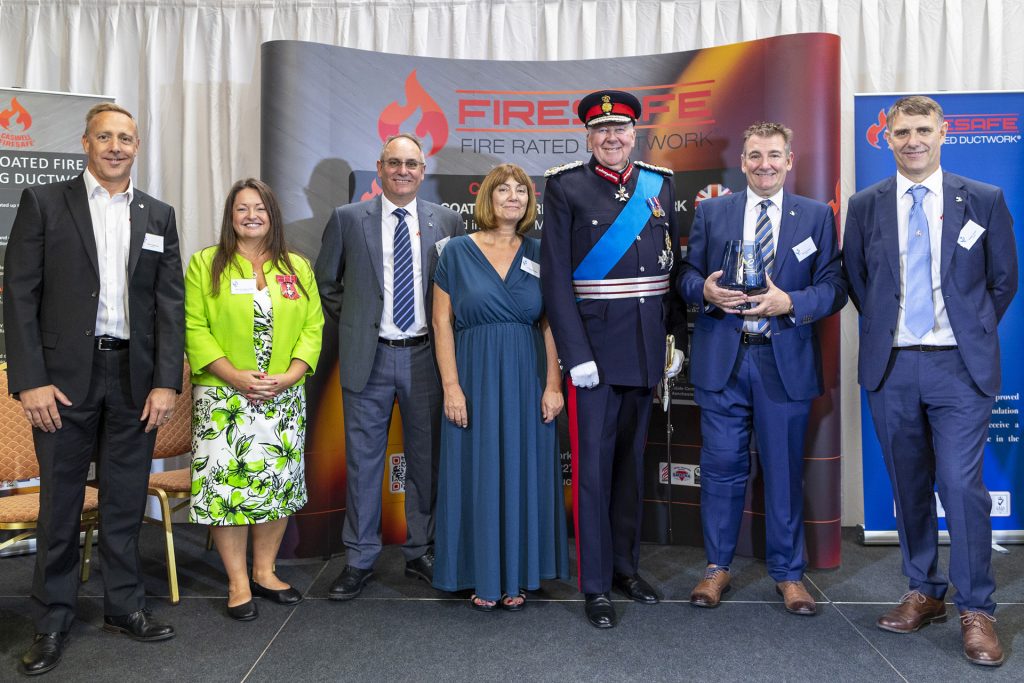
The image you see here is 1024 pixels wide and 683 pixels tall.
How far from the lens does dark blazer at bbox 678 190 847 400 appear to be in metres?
3.04

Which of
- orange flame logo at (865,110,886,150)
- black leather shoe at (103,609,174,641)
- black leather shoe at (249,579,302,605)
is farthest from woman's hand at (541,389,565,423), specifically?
orange flame logo at (865,110,886,150)

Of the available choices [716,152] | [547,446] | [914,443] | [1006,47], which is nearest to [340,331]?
[547,446]

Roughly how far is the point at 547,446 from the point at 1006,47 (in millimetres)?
3561

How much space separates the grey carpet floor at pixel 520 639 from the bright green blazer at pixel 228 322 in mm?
967

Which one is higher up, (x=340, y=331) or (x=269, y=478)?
(x=340, y=331)

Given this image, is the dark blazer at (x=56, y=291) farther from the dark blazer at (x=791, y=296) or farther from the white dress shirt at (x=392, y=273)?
the dark blazer at (x=791, y=296)

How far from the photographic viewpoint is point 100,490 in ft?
9.33

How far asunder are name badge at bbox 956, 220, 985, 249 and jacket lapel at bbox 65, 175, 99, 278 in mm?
2950

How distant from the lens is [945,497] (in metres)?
2.81

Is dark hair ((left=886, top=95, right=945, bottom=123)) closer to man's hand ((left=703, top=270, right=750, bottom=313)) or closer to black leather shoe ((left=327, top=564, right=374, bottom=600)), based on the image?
man's hand ((left=703, top=270, right=750, bottom=313))

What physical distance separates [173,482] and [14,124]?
2028 mm

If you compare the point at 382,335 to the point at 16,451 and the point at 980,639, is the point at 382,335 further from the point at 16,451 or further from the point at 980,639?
the point at 980,639

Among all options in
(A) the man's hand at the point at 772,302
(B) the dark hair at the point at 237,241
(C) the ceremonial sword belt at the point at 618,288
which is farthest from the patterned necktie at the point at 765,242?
(B) the dark hair at the point at 237,241

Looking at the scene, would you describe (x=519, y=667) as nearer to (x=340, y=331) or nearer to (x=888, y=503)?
(x=340, y=331)
